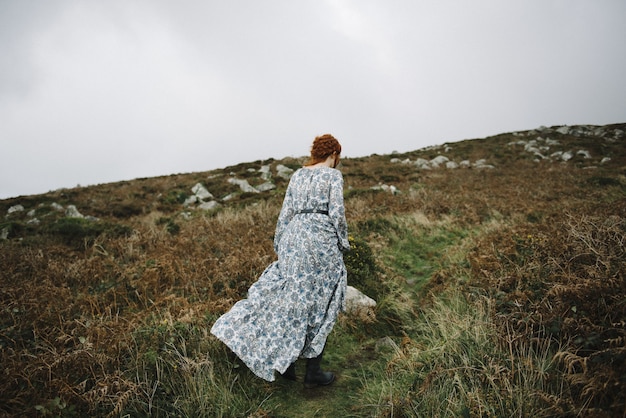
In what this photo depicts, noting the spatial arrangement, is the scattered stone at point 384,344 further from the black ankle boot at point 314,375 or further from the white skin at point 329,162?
the white skin at point 329,162

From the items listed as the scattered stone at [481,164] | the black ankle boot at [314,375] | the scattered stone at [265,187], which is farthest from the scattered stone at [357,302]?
the scattered stone at [481,164]

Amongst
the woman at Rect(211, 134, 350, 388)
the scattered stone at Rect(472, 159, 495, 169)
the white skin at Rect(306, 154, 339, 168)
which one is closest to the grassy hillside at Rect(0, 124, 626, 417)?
the woman at Rect(211, 134, 350, 388)

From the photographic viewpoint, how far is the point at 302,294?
11.6ft

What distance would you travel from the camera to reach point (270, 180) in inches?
728

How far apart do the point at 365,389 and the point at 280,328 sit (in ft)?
3.66

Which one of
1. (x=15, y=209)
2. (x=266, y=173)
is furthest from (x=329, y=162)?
(x=15, y=209)

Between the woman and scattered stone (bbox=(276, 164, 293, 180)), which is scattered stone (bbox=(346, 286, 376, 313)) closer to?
the woman

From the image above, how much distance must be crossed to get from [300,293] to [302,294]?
0.02 meters

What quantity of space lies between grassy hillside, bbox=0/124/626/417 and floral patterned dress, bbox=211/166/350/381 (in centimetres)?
40

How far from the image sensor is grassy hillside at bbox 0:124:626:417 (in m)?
2.64

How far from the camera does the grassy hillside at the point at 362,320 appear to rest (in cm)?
264

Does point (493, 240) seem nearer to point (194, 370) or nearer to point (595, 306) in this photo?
point (595, 306)

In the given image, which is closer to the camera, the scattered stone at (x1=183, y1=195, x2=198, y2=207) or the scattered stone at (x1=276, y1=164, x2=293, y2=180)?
the scattered stone at (x1=183, y1=195, x2=198, y2=207)

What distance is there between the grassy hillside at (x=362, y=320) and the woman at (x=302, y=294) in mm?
342
